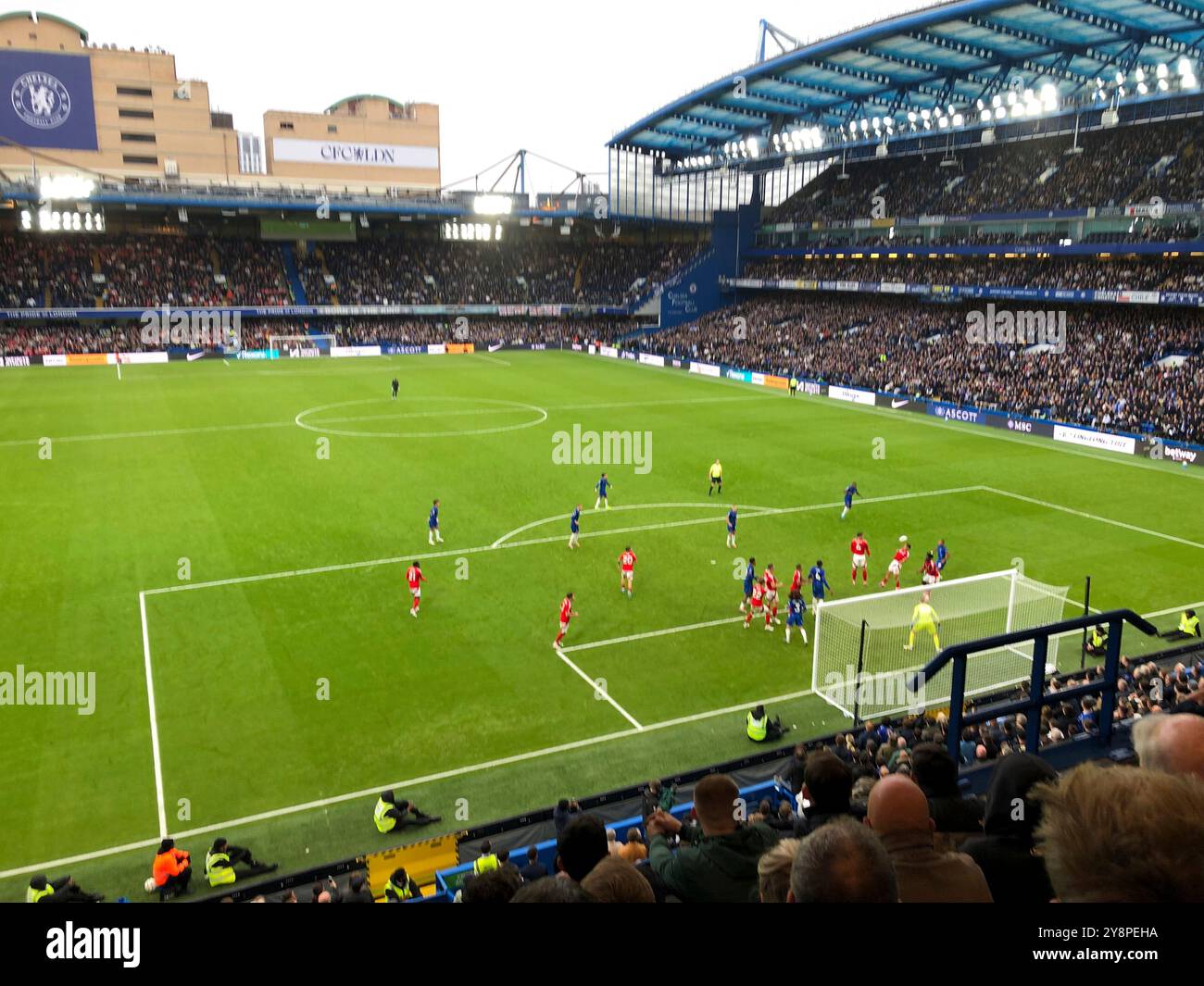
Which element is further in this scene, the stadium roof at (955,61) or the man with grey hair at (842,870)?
the stadium roof at (955,61)

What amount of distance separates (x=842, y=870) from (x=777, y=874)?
73 centimetres

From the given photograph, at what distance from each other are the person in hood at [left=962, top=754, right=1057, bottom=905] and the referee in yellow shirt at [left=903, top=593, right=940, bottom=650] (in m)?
13.9

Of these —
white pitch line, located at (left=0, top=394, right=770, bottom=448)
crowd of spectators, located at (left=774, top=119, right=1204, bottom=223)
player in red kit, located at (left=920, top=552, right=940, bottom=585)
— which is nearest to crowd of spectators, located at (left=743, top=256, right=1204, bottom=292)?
crowd of spectators, located at (left=774, top=119, right=1204, bottom=223)

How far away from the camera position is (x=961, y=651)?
763cm

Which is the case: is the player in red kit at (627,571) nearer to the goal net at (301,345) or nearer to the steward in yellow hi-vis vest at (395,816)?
the steward in yellow hi-vis vest at (395,816)

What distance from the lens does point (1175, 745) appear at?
3.86 meters

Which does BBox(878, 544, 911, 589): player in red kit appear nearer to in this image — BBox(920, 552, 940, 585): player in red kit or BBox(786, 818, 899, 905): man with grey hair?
BBox(920, 552, 940, 585): player in red kit

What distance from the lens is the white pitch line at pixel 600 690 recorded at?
16.4 meters

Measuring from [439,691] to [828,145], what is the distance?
62914 millimetres

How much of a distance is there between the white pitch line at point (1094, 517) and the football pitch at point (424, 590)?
0.13m

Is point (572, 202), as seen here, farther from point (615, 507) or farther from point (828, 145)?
point (615, 507)

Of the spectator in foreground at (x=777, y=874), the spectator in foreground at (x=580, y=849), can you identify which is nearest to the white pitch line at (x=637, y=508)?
the spectator in foreground at (x=580, y=849)
